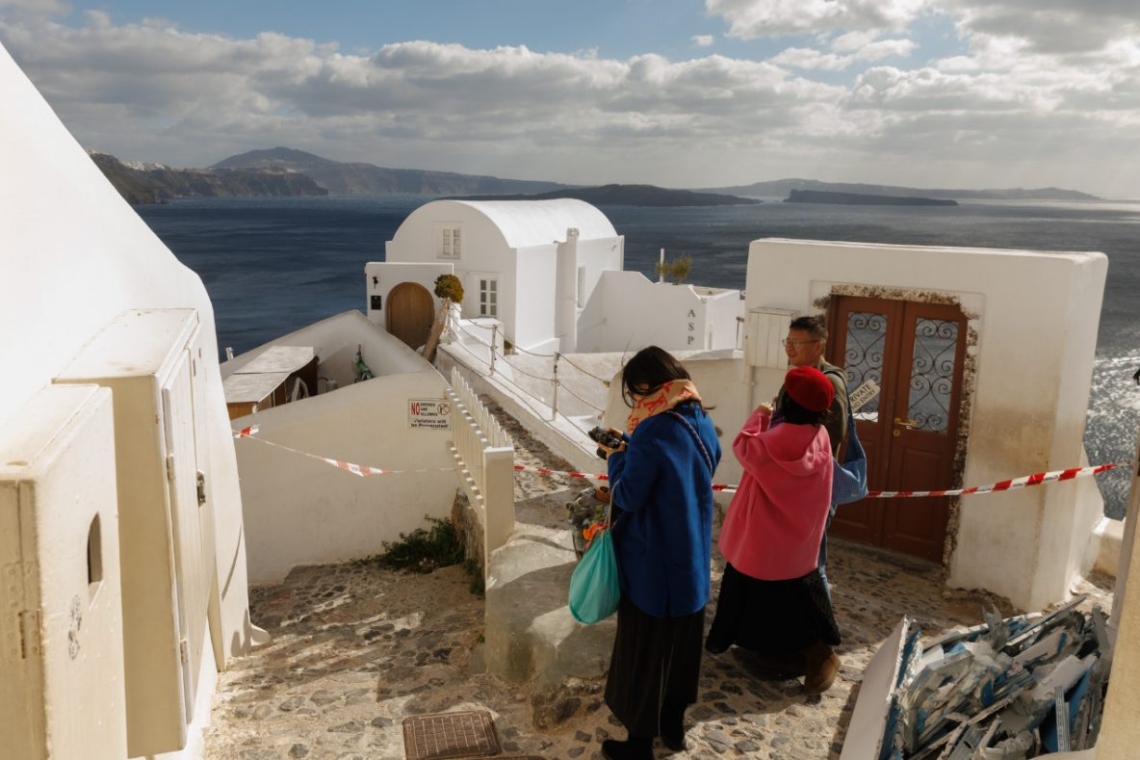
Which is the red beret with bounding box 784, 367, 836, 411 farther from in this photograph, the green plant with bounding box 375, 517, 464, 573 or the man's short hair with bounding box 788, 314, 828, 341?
the green plant with bounding box 375, 517, 464, 573

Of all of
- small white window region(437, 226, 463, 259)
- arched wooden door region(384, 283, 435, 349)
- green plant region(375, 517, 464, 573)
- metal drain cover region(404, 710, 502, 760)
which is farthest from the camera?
small white window region(437, 226, 463, 259)

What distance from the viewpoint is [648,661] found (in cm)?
403

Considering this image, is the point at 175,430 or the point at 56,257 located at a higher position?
the point at 56,257

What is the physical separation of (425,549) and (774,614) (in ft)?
18.7

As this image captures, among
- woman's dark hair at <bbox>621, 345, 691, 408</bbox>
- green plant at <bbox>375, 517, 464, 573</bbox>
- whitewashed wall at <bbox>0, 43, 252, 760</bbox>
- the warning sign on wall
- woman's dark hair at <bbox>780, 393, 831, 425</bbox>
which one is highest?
whitewashed wall at <bbox>0, 43, 252, 760</bbox>

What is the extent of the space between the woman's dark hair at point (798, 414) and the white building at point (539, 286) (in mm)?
17243

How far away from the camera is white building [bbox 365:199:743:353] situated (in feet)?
69.7

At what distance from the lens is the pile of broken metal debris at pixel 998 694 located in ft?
12.3

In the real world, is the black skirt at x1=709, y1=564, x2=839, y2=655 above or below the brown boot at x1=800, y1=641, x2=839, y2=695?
above

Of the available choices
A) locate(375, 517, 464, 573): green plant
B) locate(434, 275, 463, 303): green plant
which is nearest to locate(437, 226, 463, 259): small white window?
locate(434, 275, 463, 303): green plant

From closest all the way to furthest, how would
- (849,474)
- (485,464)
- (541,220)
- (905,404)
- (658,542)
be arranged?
(658,542) < (849,474) < (485,464) < (905,404) < (541,220)

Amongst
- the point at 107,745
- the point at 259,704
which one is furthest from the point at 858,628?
the point at 107,745

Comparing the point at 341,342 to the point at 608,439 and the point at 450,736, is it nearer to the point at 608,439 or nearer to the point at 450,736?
the point at 450,736

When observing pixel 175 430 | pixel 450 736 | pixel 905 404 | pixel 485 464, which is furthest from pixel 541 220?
pixel 175 430
